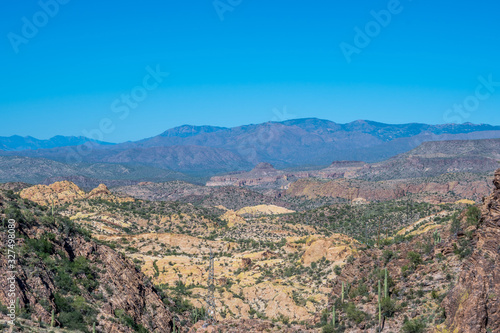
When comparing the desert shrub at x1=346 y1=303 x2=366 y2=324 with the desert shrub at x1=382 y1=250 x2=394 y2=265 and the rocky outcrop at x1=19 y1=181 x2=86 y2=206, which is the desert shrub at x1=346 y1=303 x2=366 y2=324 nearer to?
the desert shrub at x1=382 y1=250 x2=394 y2=265

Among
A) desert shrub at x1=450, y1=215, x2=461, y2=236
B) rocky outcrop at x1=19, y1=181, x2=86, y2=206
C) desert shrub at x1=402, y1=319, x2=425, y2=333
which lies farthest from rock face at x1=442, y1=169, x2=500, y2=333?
rocky outcrop at x1=19, y1=181, x2=86, y2=206

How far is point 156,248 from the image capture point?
3196 inches

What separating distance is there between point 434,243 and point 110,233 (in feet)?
194

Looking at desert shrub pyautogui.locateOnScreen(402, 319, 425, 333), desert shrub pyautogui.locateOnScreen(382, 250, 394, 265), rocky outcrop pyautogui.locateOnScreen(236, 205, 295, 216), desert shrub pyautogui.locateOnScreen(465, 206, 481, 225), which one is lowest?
rocky outcrop pyautogui.locateOnScreen(236, 205, 295, 216)

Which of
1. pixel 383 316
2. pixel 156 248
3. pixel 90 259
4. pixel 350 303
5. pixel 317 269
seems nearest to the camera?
pixel 383 316

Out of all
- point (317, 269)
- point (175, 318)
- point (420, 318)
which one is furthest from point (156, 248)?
point (420, 318)

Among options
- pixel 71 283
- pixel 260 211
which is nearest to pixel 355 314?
pixel 71 283

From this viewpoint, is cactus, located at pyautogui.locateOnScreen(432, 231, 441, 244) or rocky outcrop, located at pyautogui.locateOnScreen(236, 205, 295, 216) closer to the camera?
cactus, located at pyautogui.locateOnScreen(432, 231, 441, 244)

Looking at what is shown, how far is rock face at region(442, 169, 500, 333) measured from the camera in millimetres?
26094

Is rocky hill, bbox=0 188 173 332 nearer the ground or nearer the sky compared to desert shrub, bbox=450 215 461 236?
nearer the ground

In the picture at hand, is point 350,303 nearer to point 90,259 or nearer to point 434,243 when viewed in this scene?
point 434,243

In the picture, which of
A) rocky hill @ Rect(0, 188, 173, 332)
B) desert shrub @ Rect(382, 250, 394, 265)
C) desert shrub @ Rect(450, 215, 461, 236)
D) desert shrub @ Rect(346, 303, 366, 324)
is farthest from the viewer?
desert shrub @ Rect(382, 250, 394, 265)

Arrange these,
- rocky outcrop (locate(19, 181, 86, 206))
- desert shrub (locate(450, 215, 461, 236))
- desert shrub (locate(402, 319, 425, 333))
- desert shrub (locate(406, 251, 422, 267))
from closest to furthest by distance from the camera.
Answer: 1. desert shrub (locate(402, 319, 425, 333))
2. desert shrub (locate(406, 251, 422, 267))
3. desert shrub (locate(450, 215, 461, 236))
4. rocky outcrop (locate(19, 181, 86, 206))

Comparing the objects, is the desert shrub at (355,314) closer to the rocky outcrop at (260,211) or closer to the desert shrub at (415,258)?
the desert shrub at (415,258)
